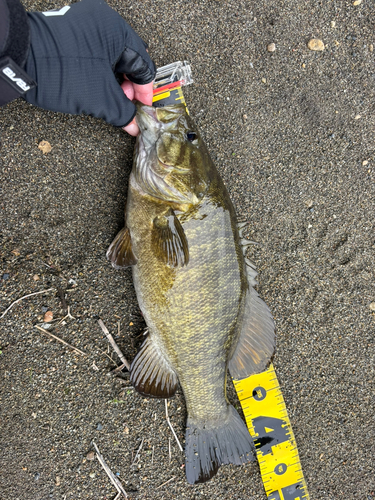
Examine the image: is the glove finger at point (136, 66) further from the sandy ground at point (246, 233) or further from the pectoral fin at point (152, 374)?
the pectoral fin at point (152, 374)

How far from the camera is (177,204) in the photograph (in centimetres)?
184

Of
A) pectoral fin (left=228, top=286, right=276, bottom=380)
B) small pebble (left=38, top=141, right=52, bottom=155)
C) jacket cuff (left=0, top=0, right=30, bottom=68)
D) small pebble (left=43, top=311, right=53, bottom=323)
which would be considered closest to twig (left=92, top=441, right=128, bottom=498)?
small pebble (left=43, top=311, right=53, bottom=323)

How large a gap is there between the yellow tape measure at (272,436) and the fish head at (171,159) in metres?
1.48

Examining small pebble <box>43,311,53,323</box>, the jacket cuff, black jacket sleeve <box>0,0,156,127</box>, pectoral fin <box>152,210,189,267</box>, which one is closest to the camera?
the jacket cuff

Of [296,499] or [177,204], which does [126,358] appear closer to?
[177,204]

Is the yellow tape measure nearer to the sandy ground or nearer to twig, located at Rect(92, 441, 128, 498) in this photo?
the sandy ground

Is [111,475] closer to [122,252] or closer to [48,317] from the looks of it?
[48,317]

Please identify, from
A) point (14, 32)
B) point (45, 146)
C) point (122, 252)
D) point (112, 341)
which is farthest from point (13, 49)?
point (112, 341)

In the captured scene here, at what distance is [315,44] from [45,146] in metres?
2.14

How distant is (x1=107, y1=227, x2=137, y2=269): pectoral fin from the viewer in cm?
199

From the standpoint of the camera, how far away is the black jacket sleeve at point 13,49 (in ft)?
4.73

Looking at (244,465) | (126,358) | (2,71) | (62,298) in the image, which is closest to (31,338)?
(62,298)

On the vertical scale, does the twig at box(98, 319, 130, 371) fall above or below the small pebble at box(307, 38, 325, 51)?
below

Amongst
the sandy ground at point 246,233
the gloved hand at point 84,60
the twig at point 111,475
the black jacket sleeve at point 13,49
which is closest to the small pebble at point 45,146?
the sandy ground at point 246,233
